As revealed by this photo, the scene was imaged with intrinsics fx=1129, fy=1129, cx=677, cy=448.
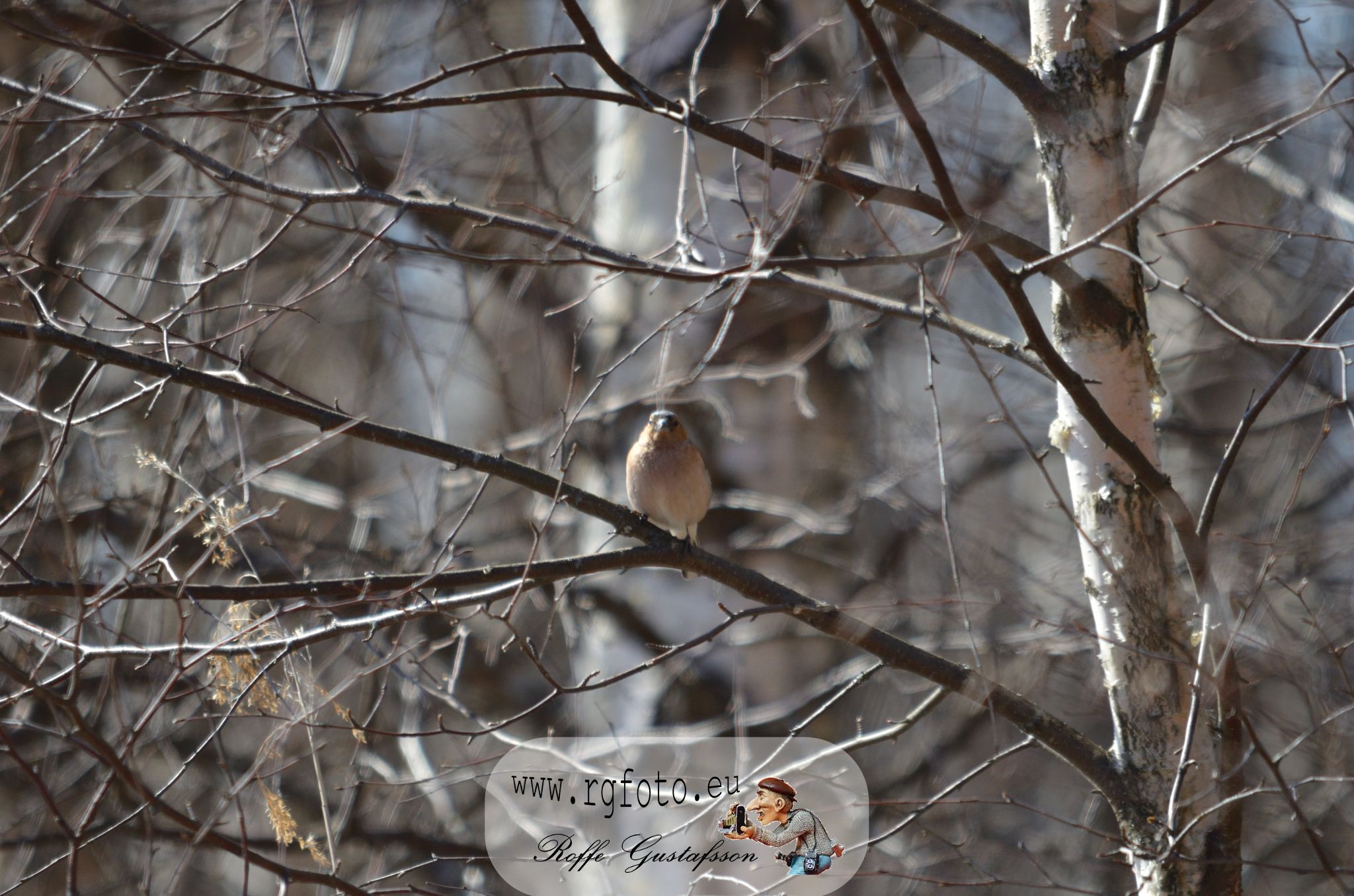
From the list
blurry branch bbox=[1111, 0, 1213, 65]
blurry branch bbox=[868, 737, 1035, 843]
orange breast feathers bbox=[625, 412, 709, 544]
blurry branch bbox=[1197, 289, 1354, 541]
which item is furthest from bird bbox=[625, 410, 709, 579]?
blurry branch bbox=[1197, 289, 1354, 541]

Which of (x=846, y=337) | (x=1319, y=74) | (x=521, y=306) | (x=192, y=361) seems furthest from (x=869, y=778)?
(x=1319, y=74)

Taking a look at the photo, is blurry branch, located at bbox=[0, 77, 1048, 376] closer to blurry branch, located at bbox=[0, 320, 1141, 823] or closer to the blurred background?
blurry branch, located at bbox=[0, 320, 1141, 823]

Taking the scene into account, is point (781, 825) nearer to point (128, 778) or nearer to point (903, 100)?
point (128, 778)

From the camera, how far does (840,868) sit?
15.5 ft

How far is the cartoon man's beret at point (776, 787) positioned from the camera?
3.38 m

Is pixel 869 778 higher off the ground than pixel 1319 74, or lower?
lower

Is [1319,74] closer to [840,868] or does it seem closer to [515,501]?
[840,868]

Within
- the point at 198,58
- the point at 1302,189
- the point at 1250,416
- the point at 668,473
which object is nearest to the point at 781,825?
the point at 668,473

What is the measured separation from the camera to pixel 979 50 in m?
2.68

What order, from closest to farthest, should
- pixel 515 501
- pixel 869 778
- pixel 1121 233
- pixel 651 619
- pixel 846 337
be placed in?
pixel 1121 233, pixel 651 619, pixel 846 337, pixel 869 778, pixel 515 501

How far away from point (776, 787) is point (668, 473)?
1.44m

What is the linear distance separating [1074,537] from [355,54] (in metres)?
4.99

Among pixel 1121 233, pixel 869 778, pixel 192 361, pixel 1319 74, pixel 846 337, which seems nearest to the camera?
pixel 1319 74

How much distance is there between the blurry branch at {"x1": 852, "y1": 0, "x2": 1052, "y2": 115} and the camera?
255cm
